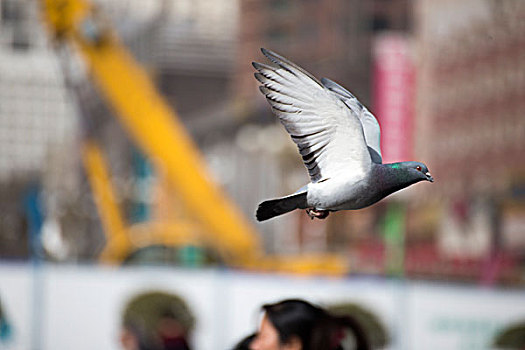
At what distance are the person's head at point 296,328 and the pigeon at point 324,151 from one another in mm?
1636

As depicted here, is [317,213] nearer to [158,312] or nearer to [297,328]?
[297,328]

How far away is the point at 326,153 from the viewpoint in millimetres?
1735

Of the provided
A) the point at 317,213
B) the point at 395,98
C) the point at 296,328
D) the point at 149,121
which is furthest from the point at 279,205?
the point at 395,98

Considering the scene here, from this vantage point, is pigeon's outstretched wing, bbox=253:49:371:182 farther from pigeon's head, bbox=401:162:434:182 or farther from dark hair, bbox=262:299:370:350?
dark hair, bbox=262:299:370:350

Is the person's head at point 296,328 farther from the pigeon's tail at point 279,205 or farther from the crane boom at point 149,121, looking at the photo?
the crane boom at point 149,121

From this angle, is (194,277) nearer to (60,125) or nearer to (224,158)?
(60,125)

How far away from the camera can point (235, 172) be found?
172 ft

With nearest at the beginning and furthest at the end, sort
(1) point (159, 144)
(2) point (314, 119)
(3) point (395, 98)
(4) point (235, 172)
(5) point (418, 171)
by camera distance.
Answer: (5) point (418, 171) → (2) point (314, 119) → (1) point (159, 144) → (3) point (395, 98) → (4) point (235, 172)

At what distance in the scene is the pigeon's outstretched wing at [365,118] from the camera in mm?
1804

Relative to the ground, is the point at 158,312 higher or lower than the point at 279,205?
lower

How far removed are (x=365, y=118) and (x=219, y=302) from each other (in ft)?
36.9

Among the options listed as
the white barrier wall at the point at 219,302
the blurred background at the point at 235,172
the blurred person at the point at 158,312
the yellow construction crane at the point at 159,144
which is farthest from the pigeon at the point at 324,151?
the yellow construction crane at the point at 159,144

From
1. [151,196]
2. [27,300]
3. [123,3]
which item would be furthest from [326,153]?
[151,196]

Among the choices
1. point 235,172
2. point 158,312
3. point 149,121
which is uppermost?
point 149,121
